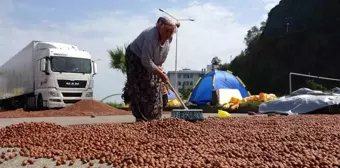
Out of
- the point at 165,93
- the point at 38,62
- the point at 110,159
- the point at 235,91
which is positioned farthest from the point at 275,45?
the point at 110,159

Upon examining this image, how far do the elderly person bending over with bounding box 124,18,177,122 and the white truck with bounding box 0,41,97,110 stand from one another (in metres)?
11.4

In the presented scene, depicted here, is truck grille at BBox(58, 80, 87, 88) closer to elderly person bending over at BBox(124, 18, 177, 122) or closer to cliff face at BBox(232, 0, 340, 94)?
elderly person bending over at BBox(124, 18, 177, 122)

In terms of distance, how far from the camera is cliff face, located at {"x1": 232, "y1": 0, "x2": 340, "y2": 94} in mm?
50750

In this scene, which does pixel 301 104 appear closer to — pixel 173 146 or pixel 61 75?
pixel 173 146

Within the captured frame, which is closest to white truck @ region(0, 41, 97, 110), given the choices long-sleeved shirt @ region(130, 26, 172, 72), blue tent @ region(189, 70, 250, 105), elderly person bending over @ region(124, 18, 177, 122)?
blue tent @ region(189, 70, 250, 105)

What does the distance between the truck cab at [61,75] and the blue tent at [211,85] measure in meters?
4.52

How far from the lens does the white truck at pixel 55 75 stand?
56.8ft

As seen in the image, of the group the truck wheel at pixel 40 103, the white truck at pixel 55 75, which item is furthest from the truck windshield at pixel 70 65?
the truck wheel at pixel 40 103

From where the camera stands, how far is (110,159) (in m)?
3.45

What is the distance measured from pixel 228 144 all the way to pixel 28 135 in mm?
2173

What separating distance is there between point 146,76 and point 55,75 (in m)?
11.6

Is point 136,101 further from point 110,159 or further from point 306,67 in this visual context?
point 306,67

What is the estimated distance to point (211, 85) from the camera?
63.3ft

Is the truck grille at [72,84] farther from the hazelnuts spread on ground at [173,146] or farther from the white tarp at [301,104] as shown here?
the hazelnuts spread on ground at [173,146]
